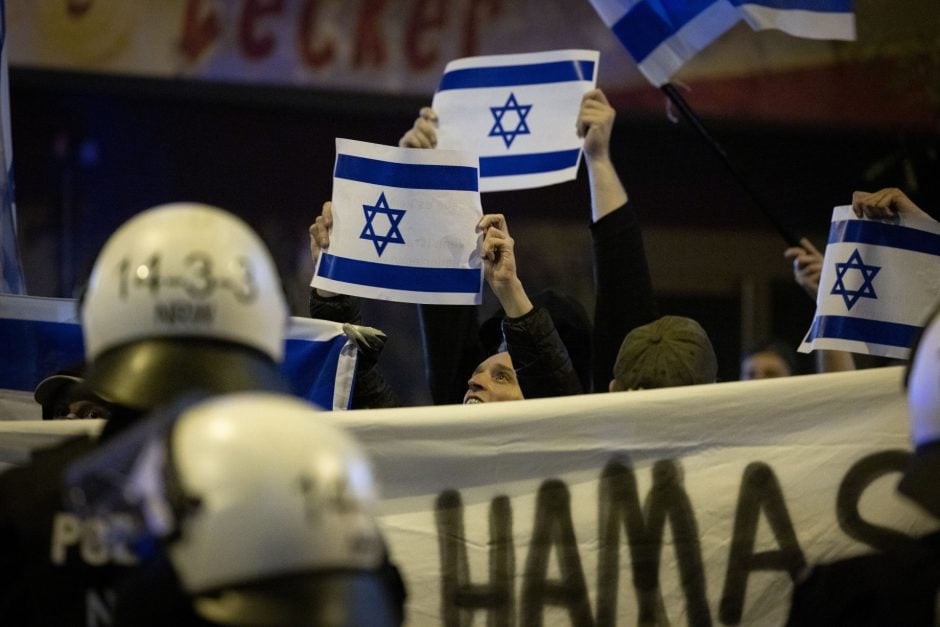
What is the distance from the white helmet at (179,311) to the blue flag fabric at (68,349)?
1885 millimetres

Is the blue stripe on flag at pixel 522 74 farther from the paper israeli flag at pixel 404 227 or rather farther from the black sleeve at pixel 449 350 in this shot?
the black sleeve at pixel 449 350

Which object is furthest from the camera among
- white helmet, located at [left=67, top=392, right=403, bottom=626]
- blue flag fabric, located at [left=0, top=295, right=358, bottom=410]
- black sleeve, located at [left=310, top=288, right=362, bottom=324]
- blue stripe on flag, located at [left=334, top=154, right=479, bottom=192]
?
black sleeve, located at [left=310, top=288, right=362, bottom=324]

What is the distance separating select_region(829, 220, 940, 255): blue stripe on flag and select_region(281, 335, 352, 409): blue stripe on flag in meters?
1.57

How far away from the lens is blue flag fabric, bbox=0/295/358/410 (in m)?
4.69

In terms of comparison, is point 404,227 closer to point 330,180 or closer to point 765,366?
point 765,366

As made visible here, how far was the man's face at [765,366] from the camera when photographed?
6211 millimetres

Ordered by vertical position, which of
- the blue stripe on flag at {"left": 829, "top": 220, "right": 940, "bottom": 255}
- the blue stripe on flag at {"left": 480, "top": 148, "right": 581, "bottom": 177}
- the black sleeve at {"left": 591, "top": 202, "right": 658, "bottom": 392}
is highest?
the blue stripe on flag at {"left": 480, "top": 148, "right": 581, "bottom": 177}

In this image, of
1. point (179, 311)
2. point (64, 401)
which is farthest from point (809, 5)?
point (179, 311)

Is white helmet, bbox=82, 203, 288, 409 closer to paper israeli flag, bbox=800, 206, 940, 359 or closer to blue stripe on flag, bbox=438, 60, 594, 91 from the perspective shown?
paper israeli flag, bbox=800, 206, 940, 359

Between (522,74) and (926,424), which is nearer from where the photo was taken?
(926,424)

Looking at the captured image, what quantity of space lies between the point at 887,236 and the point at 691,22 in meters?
1.26

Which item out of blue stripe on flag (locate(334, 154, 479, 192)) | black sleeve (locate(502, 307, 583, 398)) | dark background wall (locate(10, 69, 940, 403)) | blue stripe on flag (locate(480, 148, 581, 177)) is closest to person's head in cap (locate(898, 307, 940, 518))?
black sleeve (locate(502, 307, 583, 398))

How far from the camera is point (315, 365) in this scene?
474cm

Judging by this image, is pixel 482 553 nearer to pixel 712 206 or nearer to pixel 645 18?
pixel 645 18
